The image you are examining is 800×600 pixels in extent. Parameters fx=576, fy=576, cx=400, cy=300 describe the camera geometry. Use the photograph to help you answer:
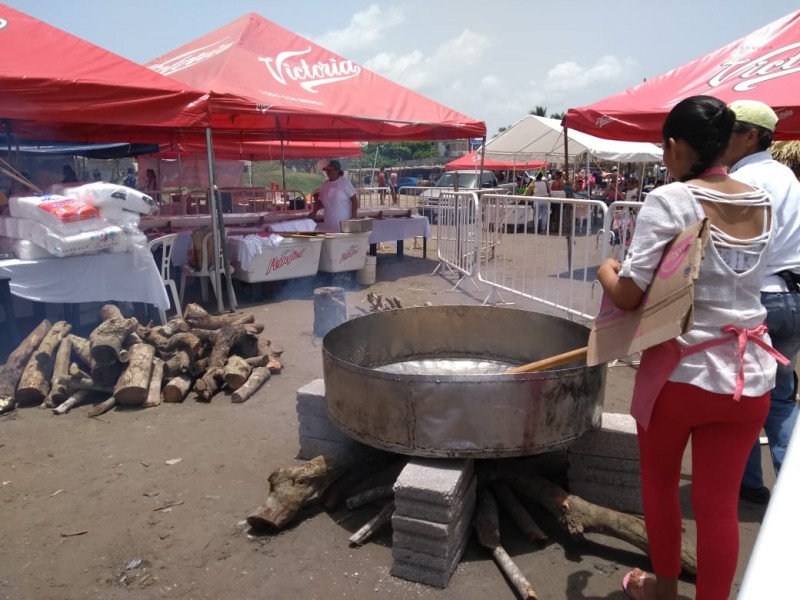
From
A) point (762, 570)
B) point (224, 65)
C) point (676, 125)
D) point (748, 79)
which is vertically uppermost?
point (224, 65)

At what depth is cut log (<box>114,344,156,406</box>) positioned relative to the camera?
4.67 metres

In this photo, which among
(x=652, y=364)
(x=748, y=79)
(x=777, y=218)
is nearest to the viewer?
(x=652, y=364)

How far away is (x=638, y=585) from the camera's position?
2520 mm

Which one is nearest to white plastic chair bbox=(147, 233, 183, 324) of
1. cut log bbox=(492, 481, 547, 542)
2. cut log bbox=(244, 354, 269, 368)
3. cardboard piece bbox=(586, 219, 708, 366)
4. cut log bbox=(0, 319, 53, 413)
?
cut log bbox=(0, 319, 53, 413)

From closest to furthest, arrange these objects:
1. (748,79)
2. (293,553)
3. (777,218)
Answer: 1. (777,218)
2. (293,553)
3. (748,79)

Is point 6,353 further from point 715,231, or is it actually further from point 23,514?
point 715,231

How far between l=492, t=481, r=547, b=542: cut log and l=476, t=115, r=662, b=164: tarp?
16857mm

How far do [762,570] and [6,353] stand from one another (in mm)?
6824

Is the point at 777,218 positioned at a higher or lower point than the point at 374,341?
higher

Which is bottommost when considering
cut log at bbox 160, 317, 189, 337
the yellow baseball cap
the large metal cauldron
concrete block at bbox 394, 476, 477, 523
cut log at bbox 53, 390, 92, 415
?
cut log at bbox 53, 390, 92, 415

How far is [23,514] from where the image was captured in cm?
330

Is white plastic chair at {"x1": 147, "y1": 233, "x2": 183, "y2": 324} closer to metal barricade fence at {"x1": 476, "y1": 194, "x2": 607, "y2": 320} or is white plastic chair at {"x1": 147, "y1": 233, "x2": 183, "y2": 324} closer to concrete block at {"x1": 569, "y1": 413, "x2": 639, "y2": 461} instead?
metal barricade fence at {"x1": 476, "y1": 194, "x2": 607, "y2": 320}

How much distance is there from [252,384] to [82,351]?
5.12 ft

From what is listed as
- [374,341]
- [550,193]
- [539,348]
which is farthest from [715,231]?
[550,193]
